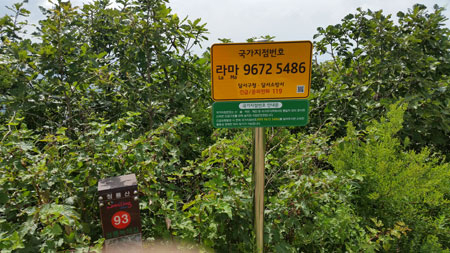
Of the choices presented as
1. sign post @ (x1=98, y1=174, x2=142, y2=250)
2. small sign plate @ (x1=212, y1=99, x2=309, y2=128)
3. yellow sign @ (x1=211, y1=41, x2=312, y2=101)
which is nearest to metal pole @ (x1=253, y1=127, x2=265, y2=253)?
small sign plate @ (x1=212, y1=99, x2=309, y2=128)

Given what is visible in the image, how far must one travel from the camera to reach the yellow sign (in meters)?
1.93

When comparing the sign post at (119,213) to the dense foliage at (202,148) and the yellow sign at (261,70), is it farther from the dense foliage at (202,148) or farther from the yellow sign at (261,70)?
the yellow sign at (261,70)

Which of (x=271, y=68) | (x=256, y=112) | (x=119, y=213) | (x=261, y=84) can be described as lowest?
(x=119, y=213)

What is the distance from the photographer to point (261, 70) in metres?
1.95

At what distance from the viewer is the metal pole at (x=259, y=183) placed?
6.66 ft

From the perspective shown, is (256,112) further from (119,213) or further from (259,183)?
(119,213)

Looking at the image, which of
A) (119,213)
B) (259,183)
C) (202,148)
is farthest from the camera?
(202,148)

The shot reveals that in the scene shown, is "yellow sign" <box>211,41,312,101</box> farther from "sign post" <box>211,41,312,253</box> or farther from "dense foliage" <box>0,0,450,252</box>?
"dense foliage" <box>0,0,450,252</box>

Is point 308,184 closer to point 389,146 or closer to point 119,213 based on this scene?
point 389,146

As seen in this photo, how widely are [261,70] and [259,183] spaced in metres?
0.78

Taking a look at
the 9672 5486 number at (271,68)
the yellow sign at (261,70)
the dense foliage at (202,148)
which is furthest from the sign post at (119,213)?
the 9672 5486 number at (271,68)

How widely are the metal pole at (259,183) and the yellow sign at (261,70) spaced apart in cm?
29

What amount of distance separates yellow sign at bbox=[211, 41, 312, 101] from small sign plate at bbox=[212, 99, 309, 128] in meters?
0.04

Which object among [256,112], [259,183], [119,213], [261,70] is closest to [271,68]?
[261,70]
